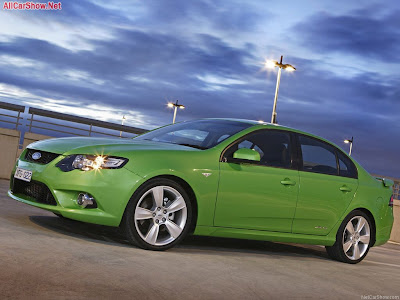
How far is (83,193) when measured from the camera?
259 inches

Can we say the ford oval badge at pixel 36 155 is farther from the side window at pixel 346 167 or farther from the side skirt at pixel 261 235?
the side window at pixel 346 167

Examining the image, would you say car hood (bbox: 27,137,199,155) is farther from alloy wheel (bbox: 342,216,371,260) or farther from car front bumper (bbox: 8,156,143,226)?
alloy wheel (bbox: 342,216,371,260)

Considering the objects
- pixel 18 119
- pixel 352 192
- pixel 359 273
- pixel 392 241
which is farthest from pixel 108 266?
pixel 392 241

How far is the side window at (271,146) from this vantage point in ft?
25.2

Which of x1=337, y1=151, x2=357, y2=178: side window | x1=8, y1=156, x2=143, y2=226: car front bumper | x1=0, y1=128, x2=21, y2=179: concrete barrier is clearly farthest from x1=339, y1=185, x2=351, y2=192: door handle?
x1=0, y1=128, x2=21, y2=179: concrete barrier

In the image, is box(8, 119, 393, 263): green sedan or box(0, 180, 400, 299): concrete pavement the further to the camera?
box(8, 119, 393, 263): green sedan

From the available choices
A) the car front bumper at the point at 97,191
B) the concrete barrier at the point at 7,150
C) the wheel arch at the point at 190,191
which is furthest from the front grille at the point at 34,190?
the concrete barrier at the point at 7,150

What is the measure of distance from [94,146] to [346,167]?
3.69 metres

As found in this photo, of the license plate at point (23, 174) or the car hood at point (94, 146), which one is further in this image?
the license plate at point (23, 174)

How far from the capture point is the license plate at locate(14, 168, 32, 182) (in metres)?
6.94

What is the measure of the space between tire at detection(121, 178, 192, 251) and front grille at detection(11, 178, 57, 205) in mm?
843

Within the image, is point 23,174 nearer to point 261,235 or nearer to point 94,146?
point 94,146

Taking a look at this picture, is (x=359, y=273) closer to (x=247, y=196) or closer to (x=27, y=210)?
(x=247, y=196)

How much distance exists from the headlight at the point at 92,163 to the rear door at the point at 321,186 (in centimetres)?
252
